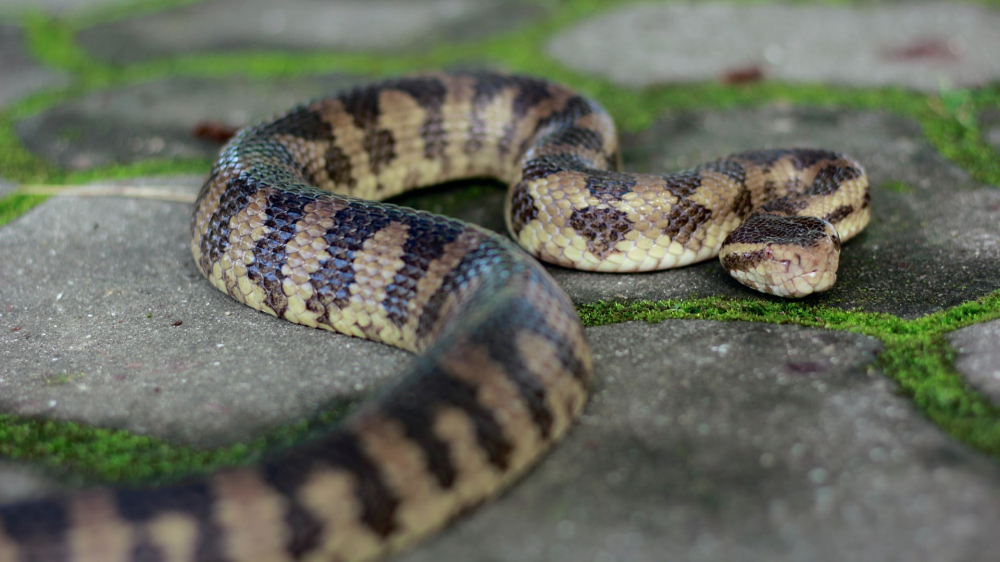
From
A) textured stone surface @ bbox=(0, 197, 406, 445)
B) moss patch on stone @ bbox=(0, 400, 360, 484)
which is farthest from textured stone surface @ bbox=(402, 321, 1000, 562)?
textured stone surface @ bbox=(0, 197, 406, 445)

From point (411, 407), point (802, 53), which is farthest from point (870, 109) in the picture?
point (411, 407)

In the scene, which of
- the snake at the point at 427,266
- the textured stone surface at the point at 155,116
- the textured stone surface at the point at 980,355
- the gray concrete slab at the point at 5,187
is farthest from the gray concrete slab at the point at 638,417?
the textured stone surface at the point at 155,116

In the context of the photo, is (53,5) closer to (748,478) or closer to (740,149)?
(740,149)

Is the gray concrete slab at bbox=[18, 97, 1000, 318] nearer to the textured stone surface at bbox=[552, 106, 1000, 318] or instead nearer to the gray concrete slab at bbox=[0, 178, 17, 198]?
the textured stone surface at bbox=[552, 106, 1000, 318]

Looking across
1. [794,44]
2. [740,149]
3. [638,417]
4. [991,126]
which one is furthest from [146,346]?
[794,44]

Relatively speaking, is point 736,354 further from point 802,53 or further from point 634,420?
point 802,53

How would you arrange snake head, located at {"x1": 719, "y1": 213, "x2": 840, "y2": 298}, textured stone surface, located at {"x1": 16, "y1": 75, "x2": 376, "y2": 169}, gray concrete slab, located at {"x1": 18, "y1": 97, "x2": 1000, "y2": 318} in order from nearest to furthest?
1. snake head, located at {"x1": 719, "y1": 213, "x2": 840, "y2": 298}
2. gray concrete slab, located at {"x1": 18, "y1": 97, "x2": 1000, "y2": 318}
3. textured stone surface, located at {"x1": 16, "y1": 75, "x2": 376, "y2": 169}

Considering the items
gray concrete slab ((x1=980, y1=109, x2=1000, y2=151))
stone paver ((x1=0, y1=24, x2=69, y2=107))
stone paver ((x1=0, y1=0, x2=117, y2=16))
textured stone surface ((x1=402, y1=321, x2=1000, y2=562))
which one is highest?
gray concrete slab ((x1=980, y1=109, x2=1000, y2=151))
